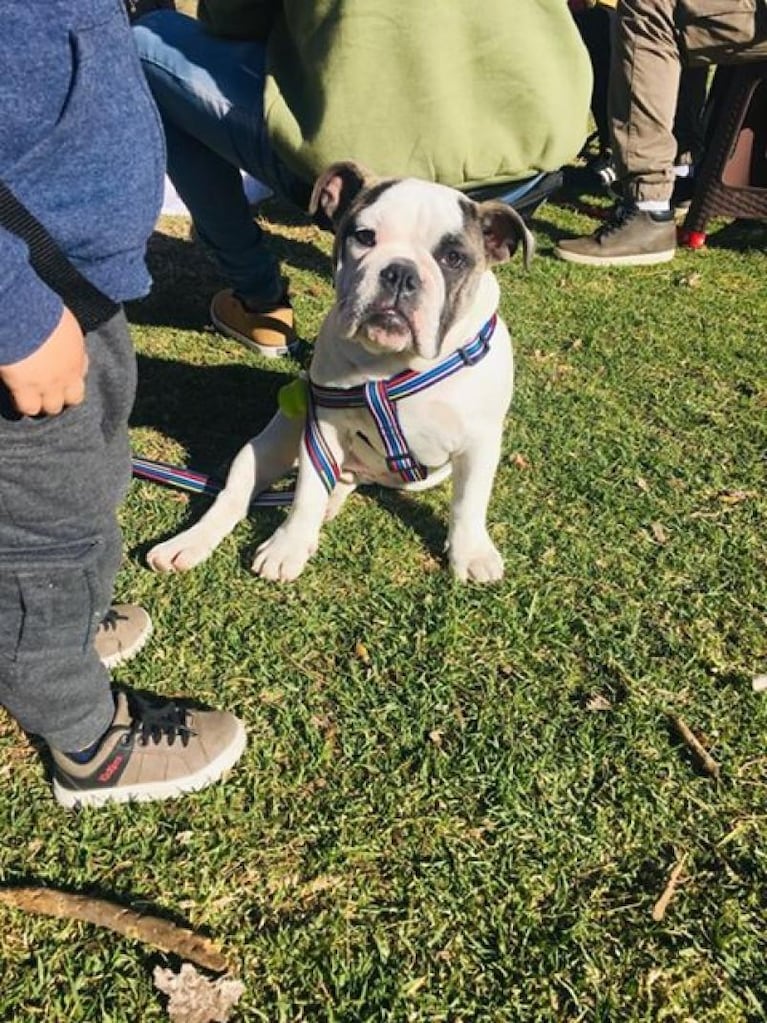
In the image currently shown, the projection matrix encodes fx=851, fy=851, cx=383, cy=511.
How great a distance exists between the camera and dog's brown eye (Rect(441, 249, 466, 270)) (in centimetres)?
250

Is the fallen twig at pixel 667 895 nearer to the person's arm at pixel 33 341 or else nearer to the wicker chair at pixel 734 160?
the person's arm at pixel 33 341

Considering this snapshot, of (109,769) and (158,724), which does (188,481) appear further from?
(109,769)

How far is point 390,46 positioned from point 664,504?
1.90m

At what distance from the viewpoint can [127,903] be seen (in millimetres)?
1887

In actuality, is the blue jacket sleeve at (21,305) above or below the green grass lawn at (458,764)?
above

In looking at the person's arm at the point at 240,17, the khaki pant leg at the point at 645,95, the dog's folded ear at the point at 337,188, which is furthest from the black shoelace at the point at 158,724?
the khaki pant leg at the point at 645,95

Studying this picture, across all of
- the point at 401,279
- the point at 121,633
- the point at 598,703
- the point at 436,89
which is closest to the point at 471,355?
the point at 401,279

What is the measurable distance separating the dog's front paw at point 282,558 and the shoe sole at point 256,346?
1618 millimetres

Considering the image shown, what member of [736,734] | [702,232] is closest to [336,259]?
[736,734]

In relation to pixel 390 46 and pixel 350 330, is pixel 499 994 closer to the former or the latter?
pixel 350 330

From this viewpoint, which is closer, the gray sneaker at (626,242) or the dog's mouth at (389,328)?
the dog's mouth at (389,328)

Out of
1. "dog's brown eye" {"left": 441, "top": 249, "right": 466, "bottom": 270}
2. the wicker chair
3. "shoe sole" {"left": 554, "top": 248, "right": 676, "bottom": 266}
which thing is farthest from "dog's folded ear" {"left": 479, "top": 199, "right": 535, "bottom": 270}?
the wicker chair

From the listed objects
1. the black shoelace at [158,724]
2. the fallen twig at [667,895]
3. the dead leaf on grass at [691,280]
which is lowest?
the dead leaf on grass at [691,280]

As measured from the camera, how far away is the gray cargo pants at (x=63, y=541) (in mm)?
1595
